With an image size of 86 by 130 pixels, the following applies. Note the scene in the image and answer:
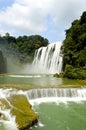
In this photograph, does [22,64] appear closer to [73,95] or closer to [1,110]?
[73,95]

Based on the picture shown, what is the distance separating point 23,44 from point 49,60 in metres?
26.6

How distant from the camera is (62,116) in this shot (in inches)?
645

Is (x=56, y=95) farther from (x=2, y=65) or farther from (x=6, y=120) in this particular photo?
(x=2, y=65)

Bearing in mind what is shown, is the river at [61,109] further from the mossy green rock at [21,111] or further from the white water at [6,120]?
the mossy green rock at [21,111]

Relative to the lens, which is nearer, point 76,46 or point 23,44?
point 76,46

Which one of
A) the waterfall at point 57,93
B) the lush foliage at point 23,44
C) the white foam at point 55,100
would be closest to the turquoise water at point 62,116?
the white foam at point 55,100

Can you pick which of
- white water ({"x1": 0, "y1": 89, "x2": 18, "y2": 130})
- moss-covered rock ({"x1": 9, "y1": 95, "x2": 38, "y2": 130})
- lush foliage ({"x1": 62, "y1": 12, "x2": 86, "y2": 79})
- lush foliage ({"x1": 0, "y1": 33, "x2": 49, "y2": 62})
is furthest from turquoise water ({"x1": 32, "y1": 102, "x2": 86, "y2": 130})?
lush foliage ({"x1": 0, "y1": 33, "x2": 49, "y2": 62})

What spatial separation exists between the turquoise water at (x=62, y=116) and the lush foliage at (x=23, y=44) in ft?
149

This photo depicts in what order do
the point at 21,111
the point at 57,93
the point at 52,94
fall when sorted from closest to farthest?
the point at 21,111, the point at 52,94, the point at 57,93

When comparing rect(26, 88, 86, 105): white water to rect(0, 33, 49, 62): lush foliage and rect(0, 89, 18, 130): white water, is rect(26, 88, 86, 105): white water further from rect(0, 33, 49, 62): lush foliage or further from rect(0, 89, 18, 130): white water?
rect(0, 33, 49, 62): lush foliage

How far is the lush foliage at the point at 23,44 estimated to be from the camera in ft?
222

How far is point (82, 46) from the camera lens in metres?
42.5

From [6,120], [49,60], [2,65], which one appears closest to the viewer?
[6,120]

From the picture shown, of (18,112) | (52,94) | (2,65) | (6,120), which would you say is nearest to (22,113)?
(18,112)
